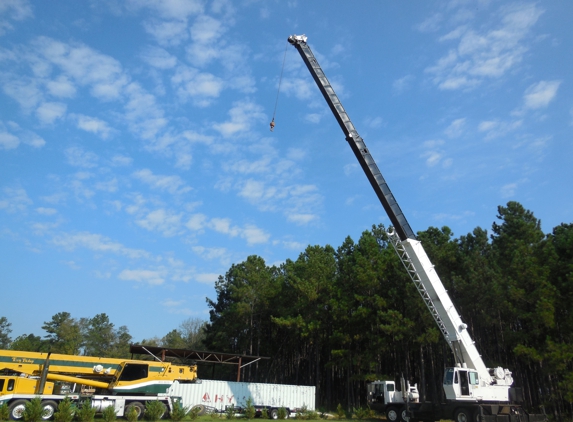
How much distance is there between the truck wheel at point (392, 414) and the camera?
2545 cm

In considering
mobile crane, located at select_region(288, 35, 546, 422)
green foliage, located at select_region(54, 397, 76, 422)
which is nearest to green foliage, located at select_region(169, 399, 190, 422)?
green foliage, located at select_region(54, 397, 76, 422)

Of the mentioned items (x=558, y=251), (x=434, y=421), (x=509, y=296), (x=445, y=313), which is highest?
(x=558, y=251)

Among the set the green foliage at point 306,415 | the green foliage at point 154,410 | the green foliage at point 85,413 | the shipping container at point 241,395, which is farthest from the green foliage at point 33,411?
the green foliage at point 306,415

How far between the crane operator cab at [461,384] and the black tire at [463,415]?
0.70 m

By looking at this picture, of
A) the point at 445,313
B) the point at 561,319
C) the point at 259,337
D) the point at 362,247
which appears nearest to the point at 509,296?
the point at 561,319

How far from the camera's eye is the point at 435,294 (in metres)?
21.8

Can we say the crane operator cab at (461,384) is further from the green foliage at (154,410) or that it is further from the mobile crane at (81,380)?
the mobile crane at (81,380)

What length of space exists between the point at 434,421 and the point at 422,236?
17.5 meters

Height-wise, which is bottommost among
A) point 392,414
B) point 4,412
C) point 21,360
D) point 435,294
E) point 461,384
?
point 392,414

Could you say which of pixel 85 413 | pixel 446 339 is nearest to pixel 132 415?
pixel 85 413

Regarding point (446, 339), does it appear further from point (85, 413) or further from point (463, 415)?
point (85, 413)

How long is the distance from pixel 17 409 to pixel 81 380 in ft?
10.9

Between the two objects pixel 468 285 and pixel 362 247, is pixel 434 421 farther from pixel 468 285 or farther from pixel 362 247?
pixel 362 247

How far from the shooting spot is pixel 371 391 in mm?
Result: 27359
